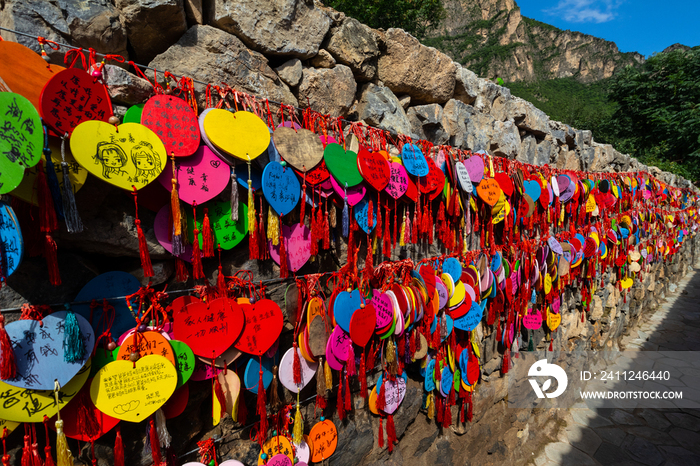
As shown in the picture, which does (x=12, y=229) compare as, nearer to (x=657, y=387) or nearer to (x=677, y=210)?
(x=657, y=387)

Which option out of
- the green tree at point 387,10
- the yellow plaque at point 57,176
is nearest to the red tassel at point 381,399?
the yellow plaque at point 57,176

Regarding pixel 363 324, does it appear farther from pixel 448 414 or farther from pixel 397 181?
pixel 448 414

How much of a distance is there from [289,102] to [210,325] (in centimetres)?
84

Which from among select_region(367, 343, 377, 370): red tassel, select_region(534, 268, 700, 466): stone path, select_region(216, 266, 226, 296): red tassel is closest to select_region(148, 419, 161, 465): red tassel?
select_region(216, 266, 226, 296): red tassel

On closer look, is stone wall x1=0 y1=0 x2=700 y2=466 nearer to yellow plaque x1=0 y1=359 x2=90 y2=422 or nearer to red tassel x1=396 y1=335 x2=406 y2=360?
yellow plaque x1=0 y1=359 x2=90 y2=422

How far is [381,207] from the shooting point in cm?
146

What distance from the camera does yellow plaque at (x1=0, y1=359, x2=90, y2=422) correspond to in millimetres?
680

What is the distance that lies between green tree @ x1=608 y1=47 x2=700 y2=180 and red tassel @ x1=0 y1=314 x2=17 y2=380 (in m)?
13.6

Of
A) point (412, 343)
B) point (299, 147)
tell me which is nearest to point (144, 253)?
point (299, 147)

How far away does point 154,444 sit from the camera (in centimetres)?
86

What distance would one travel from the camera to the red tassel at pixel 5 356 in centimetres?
65

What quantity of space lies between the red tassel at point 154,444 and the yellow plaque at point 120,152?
0.63 m

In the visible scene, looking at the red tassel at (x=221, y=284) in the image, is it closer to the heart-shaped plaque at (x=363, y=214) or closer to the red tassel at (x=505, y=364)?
the heart-shaped plaque at (x=363, y=214)

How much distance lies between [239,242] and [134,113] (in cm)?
44
